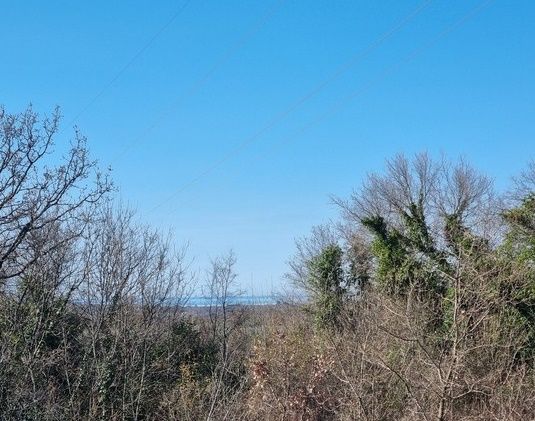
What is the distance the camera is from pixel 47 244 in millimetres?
13188

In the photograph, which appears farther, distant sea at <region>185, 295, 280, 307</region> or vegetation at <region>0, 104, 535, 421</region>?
distant sea at <region>185, 295, 280, 307</region>

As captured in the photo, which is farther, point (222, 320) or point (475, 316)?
point (222, 320)

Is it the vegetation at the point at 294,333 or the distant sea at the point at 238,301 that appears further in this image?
the distant sea at the point at 238,301

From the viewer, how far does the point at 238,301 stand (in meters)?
24.4

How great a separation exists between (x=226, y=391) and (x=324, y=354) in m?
2.41

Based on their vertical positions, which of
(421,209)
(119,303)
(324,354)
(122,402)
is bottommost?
(122,402)

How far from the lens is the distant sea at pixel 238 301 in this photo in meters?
21.3

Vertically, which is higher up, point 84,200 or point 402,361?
point 84,200

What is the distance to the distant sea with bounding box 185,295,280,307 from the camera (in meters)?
21.3

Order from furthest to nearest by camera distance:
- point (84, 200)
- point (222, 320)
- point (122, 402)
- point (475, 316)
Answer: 1. point (222, 320)
2. point (122, 402)
3. point (84, 200)
4. point (475, 316)

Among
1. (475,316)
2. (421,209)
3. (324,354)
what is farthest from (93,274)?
(421,209)

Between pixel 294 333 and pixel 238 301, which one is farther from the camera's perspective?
pixel 238 301

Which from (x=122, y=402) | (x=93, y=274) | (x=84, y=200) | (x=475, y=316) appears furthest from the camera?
(x=93, y=274)

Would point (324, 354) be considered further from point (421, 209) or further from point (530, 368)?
point (421, 209)
